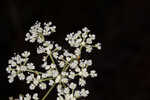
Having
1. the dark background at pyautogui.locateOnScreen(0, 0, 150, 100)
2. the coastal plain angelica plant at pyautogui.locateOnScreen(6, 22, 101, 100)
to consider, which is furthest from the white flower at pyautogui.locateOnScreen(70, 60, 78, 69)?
the dark background at pyautogui.locateOnScreen(0, 0, 150, 100)

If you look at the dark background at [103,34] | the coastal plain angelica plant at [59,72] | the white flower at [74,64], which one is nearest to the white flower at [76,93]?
the coastal plain angelica plant at [59,72]

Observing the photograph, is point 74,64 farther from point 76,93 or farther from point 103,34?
point 103,34

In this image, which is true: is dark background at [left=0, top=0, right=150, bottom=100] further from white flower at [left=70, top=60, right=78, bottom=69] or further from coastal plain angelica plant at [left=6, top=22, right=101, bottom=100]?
white flower at [left=70, top=60, right=78, bottom=69]

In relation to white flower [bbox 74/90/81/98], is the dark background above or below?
above

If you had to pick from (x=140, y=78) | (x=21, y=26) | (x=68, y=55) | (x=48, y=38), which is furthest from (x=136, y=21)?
(x=68, y=55)

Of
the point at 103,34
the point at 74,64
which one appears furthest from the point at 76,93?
the point at 103,34

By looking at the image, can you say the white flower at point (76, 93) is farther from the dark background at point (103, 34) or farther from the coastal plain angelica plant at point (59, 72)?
the dark background at point (103, 34)

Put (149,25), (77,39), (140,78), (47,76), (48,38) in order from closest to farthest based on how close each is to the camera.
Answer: (47,76)
(77,39)
(48,38)
(140,78)
(149,25)

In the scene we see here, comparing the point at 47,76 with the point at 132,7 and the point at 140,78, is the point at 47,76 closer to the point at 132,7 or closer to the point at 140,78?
the point at 140,78
